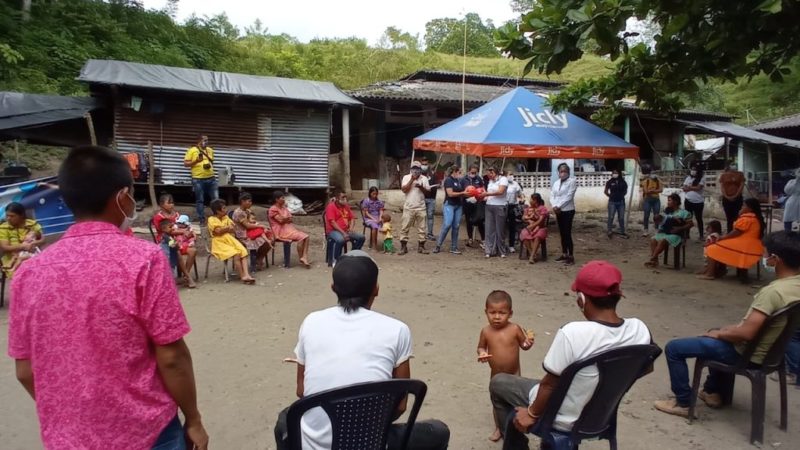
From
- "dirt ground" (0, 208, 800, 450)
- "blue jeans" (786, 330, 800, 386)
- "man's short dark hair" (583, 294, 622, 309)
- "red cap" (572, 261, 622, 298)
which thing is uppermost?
"red cap" (572, 261, 622, 298)

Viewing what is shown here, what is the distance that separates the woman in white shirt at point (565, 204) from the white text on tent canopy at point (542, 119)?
806 millimetres

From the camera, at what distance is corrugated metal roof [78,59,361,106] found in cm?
1215

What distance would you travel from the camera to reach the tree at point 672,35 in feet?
17.9

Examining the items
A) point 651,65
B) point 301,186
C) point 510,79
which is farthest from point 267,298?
point 510,79

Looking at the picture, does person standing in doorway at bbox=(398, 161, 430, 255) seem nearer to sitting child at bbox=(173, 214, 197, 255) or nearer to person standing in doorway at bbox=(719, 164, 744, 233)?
sitting child at bbox=(173, 214, 197, 255)

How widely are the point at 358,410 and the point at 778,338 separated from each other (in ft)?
9.19

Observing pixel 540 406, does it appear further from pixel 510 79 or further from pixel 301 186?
pixel 510 79

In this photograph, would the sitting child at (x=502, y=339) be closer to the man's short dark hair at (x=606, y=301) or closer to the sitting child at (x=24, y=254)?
the man's short dark hair at (x=606, y=301)

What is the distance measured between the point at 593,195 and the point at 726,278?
8.87 metres

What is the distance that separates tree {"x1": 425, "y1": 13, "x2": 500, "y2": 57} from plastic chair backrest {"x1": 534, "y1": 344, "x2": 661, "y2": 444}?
114 ft

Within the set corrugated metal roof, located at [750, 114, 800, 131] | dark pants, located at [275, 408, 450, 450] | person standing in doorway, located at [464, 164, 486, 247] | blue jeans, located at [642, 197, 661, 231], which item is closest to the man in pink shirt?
dark pants, located at [275, 408, 450, 450]

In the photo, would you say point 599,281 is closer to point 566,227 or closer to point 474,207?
point 566,227

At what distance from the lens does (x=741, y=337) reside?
11.5ft

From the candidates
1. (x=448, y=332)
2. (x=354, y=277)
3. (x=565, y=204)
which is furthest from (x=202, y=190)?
(x=354, y=277)
